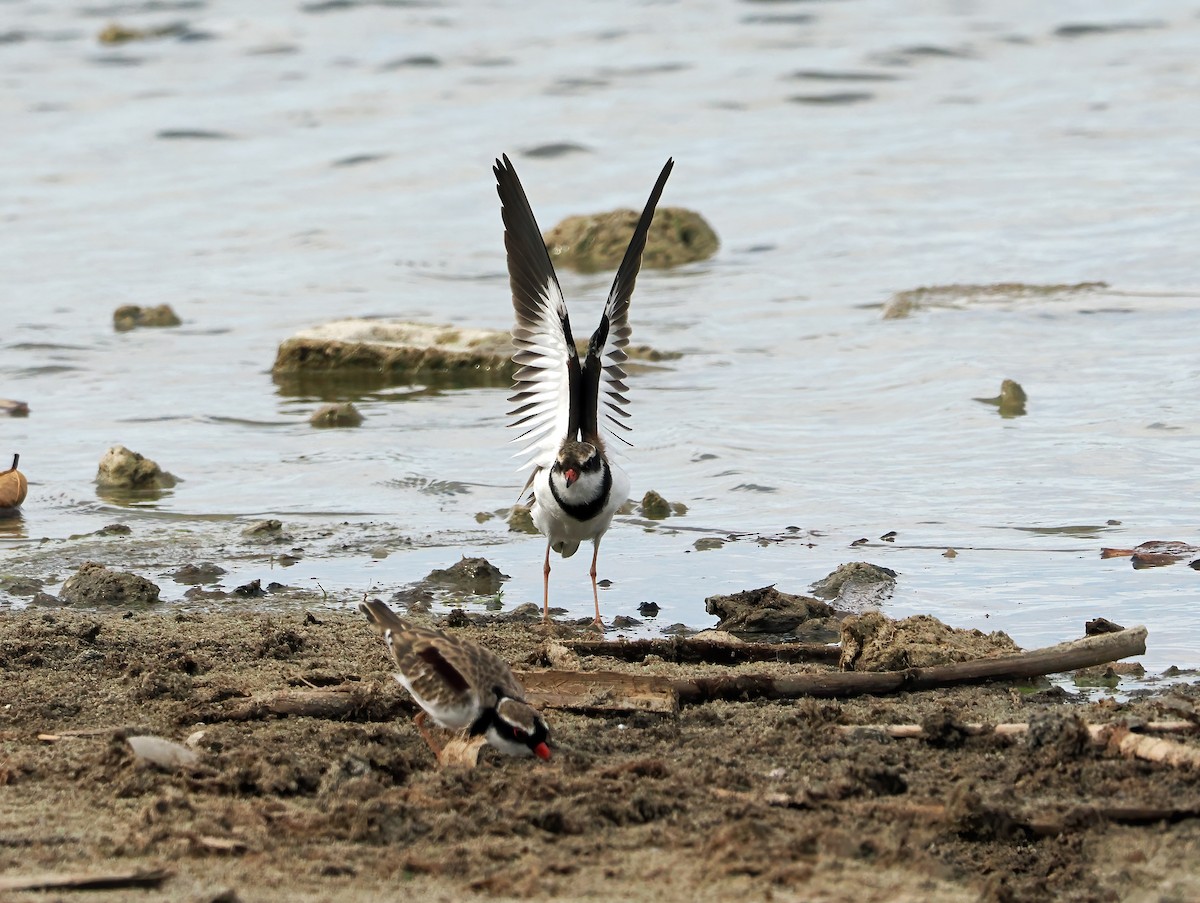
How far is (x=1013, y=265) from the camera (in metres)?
15.8

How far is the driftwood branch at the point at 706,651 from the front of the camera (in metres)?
6.62

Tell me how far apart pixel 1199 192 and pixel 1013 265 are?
3454 millimetres

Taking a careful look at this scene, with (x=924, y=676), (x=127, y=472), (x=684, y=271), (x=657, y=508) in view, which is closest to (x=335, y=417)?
(x=127, y=472)

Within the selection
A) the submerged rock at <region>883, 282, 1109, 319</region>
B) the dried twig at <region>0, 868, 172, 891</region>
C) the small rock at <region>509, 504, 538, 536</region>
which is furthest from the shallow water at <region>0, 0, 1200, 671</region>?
the dried twig at <region>0, 868, 172, 891</region>

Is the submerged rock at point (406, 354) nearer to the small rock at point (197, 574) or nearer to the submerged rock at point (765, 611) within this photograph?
the small rock at point (197, 574)

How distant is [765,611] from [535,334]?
7.35ft

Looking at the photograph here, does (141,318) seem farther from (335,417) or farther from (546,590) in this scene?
(546,590)

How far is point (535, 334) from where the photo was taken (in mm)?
8742

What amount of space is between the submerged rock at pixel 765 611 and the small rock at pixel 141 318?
860cm

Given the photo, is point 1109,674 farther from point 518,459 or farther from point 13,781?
point 518,459

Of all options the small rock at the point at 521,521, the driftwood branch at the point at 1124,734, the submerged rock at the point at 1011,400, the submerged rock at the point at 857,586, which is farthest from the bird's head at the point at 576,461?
the submerged rock at the point at 1011,400

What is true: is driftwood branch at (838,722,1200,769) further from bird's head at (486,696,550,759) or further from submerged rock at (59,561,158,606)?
submerged rock at (59,561,158,606)

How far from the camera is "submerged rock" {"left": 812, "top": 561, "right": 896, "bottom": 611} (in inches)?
302

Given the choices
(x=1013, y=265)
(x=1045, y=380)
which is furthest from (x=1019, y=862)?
(x=1013, y=265)
